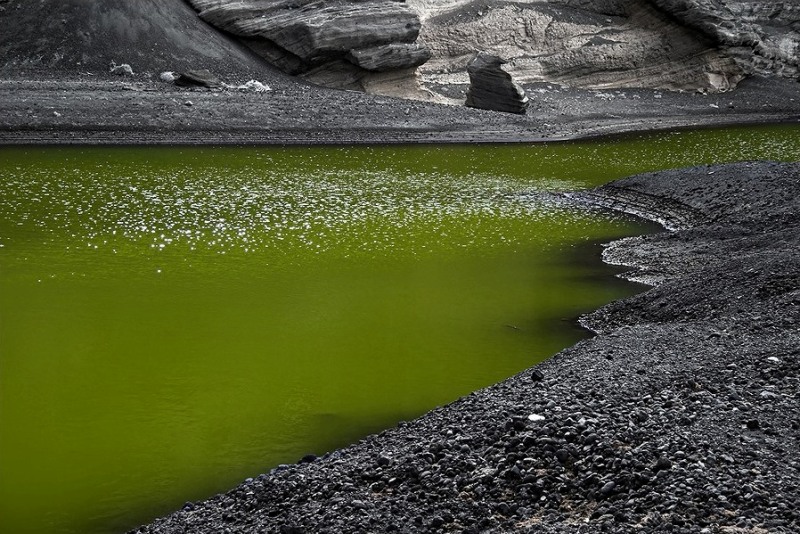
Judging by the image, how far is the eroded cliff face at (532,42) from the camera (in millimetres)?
33344

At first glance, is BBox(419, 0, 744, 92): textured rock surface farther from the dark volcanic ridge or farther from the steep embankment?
the steep embankment

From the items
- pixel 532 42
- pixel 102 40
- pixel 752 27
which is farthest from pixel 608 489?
pixel 752 27

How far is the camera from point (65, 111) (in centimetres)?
2617

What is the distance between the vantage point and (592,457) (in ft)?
22.0

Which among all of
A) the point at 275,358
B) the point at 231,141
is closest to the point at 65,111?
the point at 231,141

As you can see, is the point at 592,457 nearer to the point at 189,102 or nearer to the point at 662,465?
the point at 662,465

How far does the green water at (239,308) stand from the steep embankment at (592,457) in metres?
0.94

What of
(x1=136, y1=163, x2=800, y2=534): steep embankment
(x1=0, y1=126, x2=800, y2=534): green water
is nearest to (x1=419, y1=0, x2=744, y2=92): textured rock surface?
(x1=0, y1=126, x2=800, y2=534): green water

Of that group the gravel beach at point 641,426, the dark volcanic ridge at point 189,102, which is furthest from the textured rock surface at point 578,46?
the gravel beach at point 641,426

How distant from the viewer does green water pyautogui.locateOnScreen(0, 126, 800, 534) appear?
8.25m

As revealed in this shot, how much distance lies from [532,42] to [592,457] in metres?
32.5

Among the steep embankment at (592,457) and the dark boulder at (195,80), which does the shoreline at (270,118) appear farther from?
the steep embankment at (592,457)

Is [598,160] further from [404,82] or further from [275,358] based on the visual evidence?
[275,358]

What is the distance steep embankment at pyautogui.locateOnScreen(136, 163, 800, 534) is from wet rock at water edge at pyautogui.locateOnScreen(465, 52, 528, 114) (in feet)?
72.9
